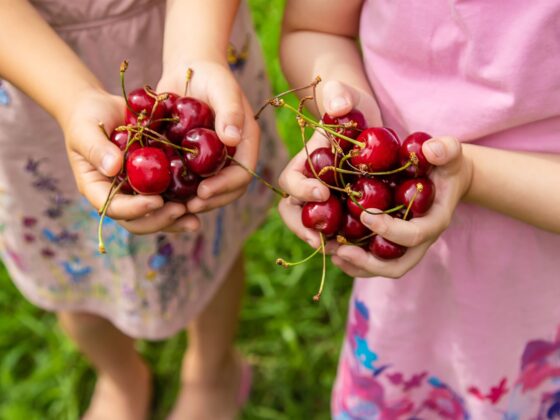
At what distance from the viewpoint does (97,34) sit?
0.99 metres

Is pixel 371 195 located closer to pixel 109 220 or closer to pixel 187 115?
pixel 187 115

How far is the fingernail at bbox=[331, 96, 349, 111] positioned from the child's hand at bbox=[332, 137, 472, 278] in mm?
113

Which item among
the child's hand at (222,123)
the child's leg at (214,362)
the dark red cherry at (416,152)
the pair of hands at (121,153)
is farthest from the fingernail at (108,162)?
the child's leg at (214,362)

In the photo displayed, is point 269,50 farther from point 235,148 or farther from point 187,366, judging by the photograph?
point 235,148

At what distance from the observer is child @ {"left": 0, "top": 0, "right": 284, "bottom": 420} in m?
0.86

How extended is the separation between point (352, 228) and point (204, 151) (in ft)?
0.64

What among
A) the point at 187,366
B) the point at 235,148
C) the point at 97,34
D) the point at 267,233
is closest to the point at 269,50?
the point at 267,233

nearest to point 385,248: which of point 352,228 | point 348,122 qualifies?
point 352,228

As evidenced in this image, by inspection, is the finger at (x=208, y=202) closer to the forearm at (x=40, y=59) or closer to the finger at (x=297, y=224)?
the finger at (x=297, y=224)

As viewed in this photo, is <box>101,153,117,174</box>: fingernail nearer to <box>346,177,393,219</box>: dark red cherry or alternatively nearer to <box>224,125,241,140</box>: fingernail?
<box>224,125,241,140</box>: fingernail

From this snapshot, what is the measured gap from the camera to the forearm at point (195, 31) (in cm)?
92

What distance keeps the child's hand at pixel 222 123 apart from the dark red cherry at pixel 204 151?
0.04 feet

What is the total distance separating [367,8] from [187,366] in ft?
3.11

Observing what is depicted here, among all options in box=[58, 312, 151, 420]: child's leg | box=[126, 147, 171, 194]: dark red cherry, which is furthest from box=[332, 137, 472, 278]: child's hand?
box=[58, 312, 151, 420]: child's leg
